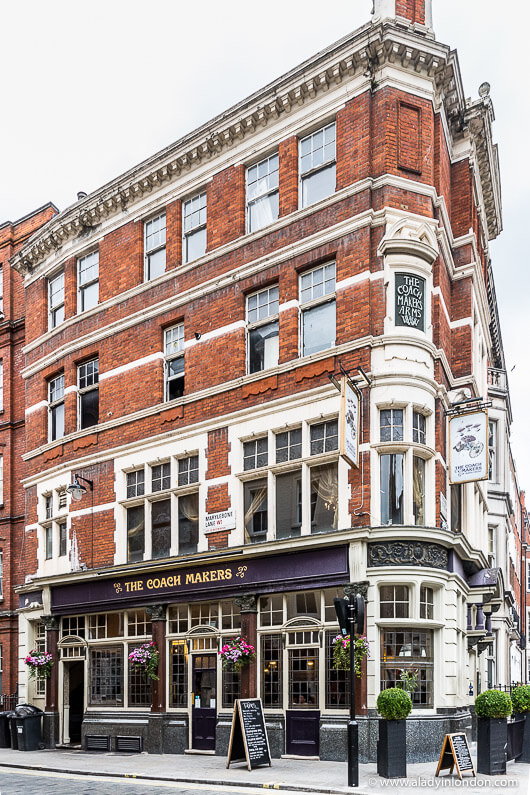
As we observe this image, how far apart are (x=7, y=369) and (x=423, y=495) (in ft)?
67.7

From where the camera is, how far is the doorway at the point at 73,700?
2778 centimetres

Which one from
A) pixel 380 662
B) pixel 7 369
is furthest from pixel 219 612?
pixel 7 369

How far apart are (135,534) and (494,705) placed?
12.7 m

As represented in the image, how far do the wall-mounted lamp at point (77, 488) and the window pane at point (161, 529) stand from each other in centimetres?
272

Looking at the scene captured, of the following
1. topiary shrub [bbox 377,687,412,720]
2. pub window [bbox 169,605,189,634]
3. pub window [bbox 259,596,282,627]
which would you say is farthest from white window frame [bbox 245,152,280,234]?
topiary shrub [bbox 377,687,412,720]

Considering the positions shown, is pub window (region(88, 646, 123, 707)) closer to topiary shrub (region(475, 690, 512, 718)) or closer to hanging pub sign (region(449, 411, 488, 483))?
hanging pub sign (region(449, 411, 488, 483))

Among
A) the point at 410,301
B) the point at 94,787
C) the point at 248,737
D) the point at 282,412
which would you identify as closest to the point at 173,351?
the point at 282,412

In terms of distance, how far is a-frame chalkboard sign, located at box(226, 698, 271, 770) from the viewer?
1897cm

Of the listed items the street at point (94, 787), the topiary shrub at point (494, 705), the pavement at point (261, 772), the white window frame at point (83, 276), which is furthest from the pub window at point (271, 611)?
the white window frame at point (83, 276)

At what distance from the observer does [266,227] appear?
24.2m

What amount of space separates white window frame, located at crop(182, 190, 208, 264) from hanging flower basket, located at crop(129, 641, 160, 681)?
10.6 metres

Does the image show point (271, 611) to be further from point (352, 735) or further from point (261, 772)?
point (352, 735)

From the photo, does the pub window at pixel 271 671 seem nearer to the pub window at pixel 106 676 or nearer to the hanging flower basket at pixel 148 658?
the hanging flower basket at pixel 148 658

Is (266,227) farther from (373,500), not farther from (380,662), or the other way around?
(380,662)
